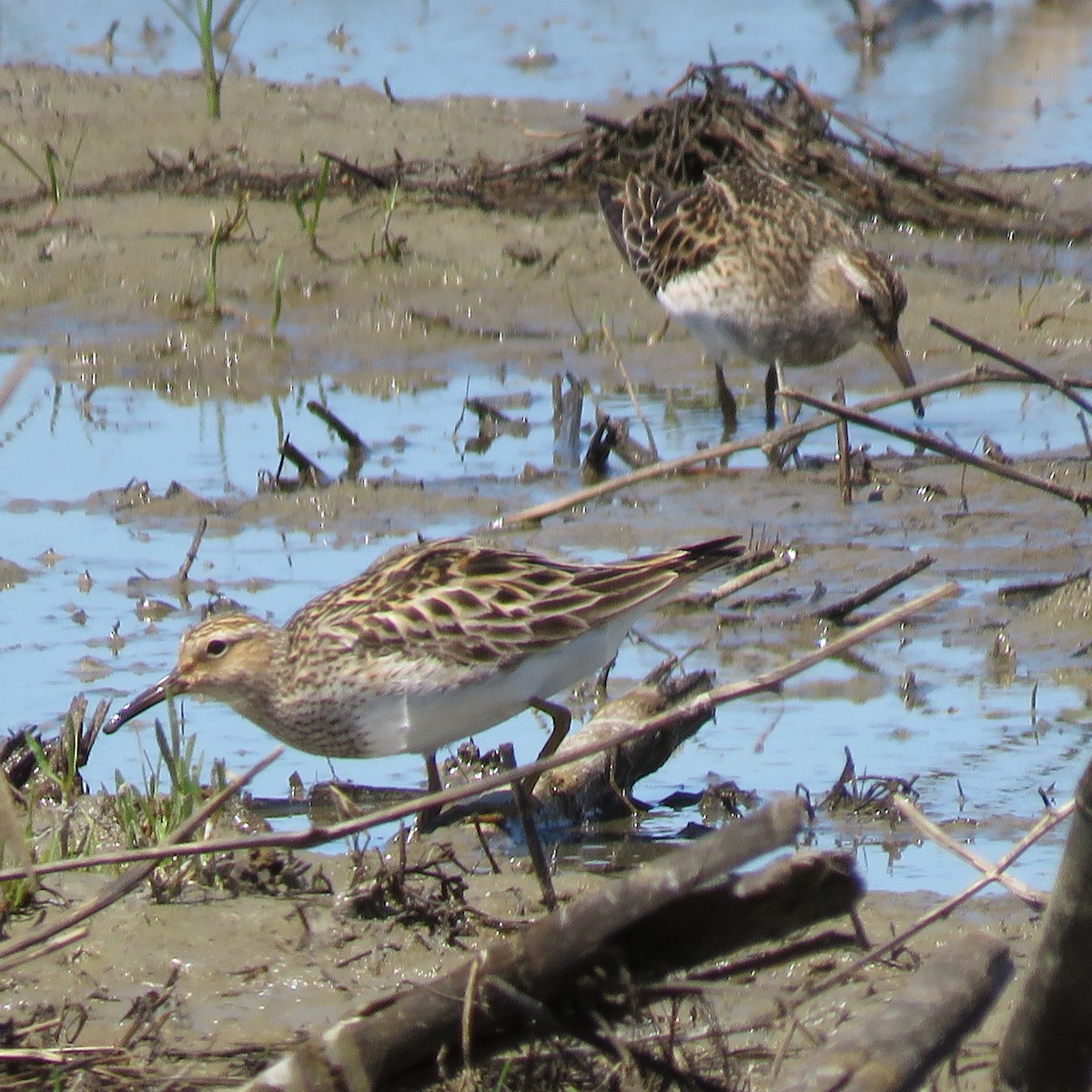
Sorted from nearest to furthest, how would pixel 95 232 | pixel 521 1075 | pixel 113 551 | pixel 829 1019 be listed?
pixel 521 1075, pixel 829 1019, pixel 113 551, pixel 95 232

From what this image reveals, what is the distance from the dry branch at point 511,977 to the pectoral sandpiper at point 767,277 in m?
6.89

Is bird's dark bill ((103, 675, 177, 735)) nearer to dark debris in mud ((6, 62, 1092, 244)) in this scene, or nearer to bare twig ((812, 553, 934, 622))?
bare twig ((812, 553, 934, 622))

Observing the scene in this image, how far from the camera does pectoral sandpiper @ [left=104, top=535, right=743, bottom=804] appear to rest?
581 cm

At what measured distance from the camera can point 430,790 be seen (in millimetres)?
6055

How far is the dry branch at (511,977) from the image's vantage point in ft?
9.61

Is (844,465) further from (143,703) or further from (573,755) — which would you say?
(573,755)

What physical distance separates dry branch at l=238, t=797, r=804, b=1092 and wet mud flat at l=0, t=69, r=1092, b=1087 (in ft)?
1.13

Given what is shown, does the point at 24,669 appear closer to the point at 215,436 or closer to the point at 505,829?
the point at 505,829

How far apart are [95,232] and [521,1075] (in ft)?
29.1

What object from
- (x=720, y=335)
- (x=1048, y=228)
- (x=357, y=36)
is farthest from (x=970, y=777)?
(x=357, y=36)

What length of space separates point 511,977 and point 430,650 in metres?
2.61

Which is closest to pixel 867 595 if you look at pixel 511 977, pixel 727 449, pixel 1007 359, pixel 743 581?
pixel 743 581

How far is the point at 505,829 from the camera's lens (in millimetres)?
6008

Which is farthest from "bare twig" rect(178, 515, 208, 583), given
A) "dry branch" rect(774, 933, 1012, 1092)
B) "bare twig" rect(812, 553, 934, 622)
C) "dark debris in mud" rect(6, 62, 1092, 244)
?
"dry branch" rect(774, 933, 1012, 1092)
